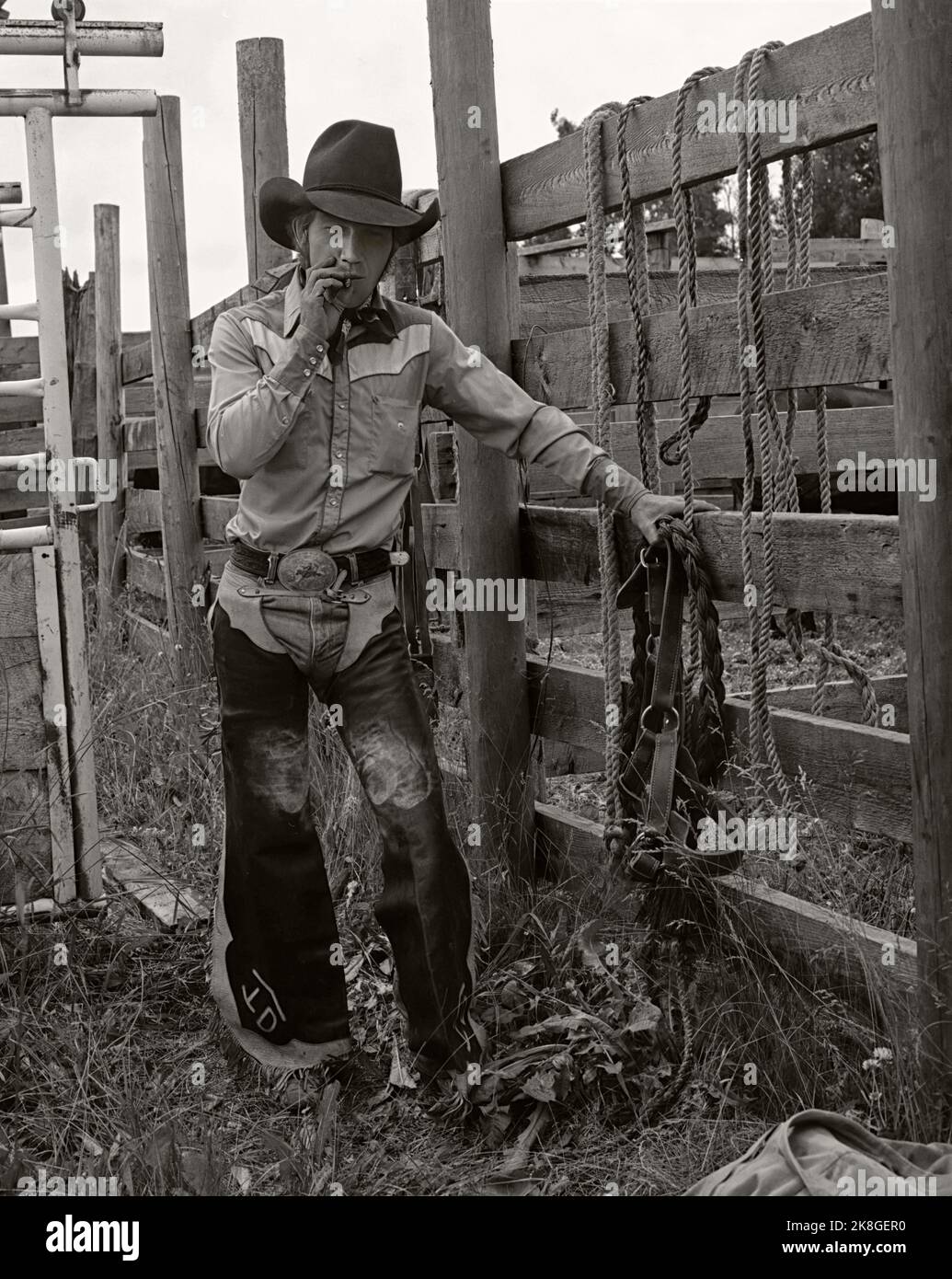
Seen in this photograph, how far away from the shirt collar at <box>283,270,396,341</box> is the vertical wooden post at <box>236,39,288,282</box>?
2.63 metres

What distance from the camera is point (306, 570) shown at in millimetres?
3602

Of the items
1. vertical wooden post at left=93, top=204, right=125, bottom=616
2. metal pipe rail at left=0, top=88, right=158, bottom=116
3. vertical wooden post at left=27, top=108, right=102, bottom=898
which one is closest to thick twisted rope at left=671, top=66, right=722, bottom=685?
metal pipe rail at left=0, top=88, right=158, bottom=116

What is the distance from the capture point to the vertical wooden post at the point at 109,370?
9406 mm

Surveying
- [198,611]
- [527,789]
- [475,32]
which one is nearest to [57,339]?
[475,32]

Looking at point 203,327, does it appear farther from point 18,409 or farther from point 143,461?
point 18,409

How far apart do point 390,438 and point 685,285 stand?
2.69ft

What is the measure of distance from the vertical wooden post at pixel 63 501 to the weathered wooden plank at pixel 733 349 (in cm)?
142

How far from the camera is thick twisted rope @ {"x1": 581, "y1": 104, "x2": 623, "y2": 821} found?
3785 mm

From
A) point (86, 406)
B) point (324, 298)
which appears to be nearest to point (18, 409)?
point (86, 406)

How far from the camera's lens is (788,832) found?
334 cm

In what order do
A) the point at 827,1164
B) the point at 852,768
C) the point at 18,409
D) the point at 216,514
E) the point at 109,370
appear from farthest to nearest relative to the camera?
the point at 18,409 < the point at 109,370 < the point at 216,514 < the point at 852,768 < the point at 827,1164

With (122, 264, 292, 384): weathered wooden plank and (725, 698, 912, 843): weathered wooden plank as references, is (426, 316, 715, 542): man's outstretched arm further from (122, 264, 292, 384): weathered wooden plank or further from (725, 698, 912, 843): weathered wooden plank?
(725, 698, 912, 843): weathered wooden plank

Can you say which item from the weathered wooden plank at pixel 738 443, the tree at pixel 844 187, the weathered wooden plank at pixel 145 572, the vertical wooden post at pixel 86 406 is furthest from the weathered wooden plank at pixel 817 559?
the tree at pixel 844 187

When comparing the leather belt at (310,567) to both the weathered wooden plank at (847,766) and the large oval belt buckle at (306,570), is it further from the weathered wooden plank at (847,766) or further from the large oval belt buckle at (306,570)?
the weathered wooden plank at (847,766)
